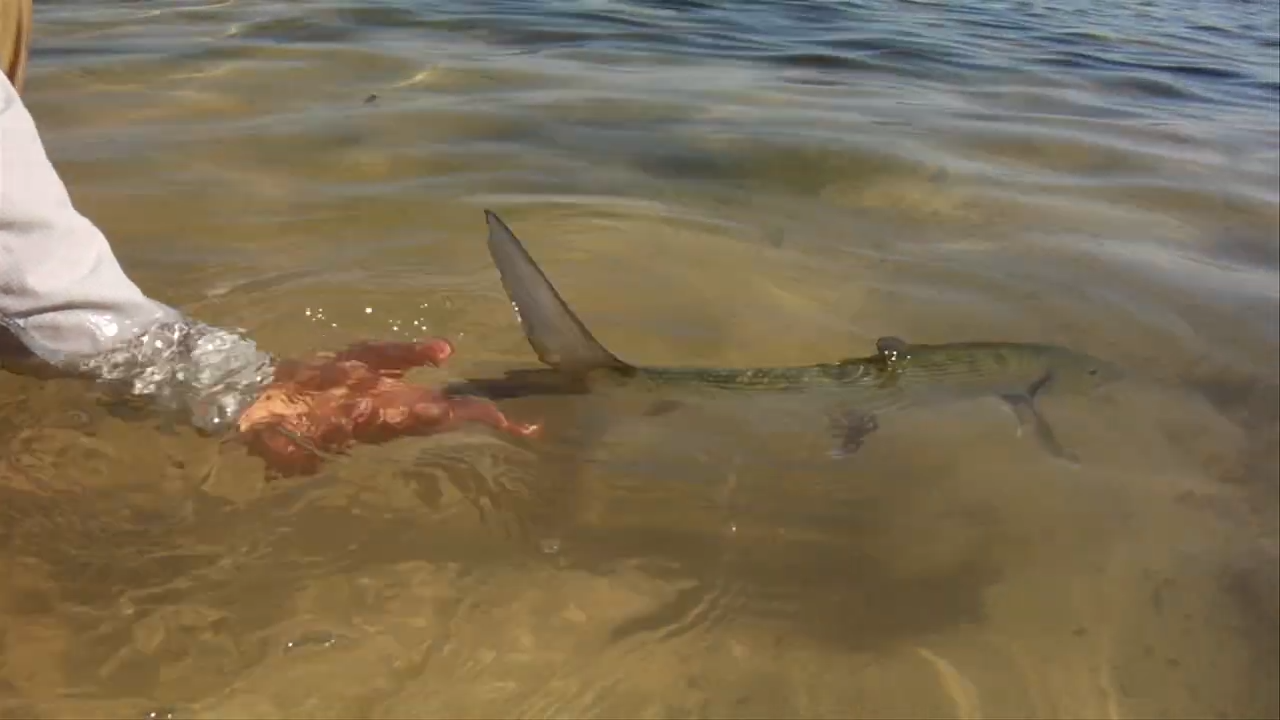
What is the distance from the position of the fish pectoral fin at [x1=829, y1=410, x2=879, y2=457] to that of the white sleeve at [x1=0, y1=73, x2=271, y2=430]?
4.80 feet

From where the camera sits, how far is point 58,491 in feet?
7.62

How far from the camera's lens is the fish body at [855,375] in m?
2.62

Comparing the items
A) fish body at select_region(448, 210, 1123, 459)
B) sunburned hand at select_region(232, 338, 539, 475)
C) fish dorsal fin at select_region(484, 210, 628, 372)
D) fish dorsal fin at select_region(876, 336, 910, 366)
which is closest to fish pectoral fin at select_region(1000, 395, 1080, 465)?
fish body at select_region(448, 210, 1123, 459)

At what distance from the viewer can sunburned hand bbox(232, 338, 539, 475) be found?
2484 millimetres

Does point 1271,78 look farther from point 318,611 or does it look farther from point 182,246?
point 318,611

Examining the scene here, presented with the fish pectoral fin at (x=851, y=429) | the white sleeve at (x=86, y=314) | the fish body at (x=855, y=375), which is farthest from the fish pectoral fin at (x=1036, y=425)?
the white sleeve at (x=86, y=314)

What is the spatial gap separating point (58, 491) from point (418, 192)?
2226 mm

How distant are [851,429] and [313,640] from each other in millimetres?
1428

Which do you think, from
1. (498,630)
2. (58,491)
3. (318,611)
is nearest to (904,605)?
(498,630)

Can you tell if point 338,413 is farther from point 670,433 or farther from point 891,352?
point 891,352

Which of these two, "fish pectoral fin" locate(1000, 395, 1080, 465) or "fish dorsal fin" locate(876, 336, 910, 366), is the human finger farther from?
"fish pectoral fin" locate(1000, 395, 1080, 465)

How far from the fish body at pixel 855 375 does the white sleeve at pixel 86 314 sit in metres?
0.61

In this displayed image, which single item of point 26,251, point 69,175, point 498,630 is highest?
point 26,251

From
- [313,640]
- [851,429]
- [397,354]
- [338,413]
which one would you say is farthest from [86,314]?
[851,429]
